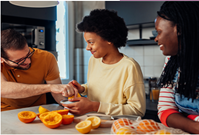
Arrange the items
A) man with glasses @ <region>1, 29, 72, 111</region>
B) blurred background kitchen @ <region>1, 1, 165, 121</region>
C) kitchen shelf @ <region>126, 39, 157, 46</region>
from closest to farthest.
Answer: man with glasses @ <region>1, 29, 72, 111</region> → blurred background kitchen @ <region>1, 1, 165, 121</region> → kitchen shelf @ <region>126, 39, 157, 46</region>

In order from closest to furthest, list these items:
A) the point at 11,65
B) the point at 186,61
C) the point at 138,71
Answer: the point at 186,61, the point at 138,71, the point at 11,65

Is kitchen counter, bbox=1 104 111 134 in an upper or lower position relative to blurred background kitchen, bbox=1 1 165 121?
lower

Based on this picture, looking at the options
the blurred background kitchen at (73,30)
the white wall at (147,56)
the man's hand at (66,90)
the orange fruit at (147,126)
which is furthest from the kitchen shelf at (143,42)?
the orange fruit at (147,126)

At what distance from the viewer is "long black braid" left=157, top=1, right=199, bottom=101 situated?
0.75 meters

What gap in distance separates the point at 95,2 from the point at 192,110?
9.41ft

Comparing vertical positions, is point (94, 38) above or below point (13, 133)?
above

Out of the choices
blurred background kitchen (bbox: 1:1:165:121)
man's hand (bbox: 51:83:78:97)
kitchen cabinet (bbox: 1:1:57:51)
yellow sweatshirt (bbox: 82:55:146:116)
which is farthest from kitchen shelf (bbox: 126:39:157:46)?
man's hand (bbox: 51:83:78:97)

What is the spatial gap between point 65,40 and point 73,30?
244 millimetres

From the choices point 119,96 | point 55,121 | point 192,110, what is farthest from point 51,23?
point 192,110

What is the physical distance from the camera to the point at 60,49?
3467 millimetres

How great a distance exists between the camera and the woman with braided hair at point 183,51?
75 centimetres

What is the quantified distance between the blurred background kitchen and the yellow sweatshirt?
3.94ft

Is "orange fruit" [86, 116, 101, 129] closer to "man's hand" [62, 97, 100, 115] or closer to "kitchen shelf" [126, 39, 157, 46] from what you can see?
"man's hand" [62, 97, 100, 115]

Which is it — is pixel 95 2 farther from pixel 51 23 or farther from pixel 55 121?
pixel 55 121
